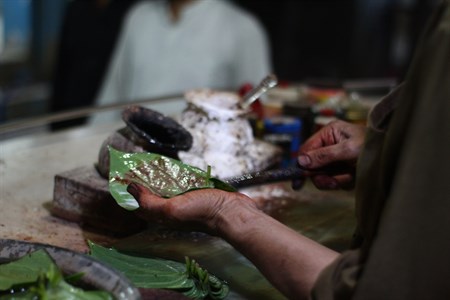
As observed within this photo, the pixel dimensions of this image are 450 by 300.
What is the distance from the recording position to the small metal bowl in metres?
1.70

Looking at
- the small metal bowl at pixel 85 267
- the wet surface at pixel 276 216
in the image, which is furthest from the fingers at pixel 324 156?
the small metal bowl at pixel 85 267

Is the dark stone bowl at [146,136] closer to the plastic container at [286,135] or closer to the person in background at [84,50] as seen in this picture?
the plastic container at [286,135]

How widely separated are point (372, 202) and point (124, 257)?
0.80m

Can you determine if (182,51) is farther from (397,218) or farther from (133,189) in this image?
(397,218)

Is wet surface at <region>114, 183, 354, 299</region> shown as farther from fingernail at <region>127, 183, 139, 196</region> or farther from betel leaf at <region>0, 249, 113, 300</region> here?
betel leaf at <region>0, 249, 113, 300</region>

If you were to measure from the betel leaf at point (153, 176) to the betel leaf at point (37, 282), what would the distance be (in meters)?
0.38

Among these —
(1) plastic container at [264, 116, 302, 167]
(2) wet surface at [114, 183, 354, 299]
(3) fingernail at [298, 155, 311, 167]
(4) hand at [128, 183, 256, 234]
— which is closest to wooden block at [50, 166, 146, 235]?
(2) wet surface at [114, 183, 354, 299]

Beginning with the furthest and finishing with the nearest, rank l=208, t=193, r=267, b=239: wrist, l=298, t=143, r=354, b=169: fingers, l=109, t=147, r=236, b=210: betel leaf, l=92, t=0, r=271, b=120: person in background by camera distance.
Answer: l=92, t=0, r=271, b=120: person in background, l=298, t=143, r=354, b=169: fingers, l=109, t=147, r=236, b=210: betel leaf, l=208, t=193, r=267, b=239: wrist

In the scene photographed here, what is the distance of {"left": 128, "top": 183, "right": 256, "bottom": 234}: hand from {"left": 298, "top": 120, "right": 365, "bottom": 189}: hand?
1.83 feet

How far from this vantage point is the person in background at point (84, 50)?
5.72 m

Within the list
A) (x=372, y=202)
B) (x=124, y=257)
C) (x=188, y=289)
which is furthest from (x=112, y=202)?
(x=372, y=202)

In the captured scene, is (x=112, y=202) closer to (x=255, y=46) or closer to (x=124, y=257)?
(x=124, y=257)

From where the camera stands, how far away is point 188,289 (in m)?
2.02

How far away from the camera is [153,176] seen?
2281 millimetres
